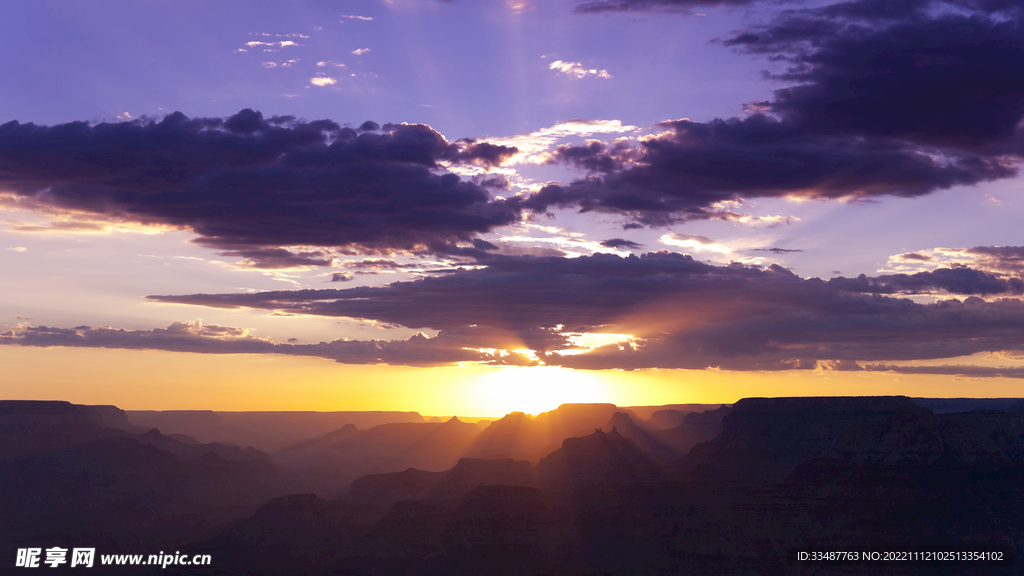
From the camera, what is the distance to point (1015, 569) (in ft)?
528

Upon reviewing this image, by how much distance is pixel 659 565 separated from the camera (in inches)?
7564

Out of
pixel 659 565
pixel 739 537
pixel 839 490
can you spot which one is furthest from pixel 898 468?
pixel 659 565

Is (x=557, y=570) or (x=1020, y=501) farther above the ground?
(x=1020, y=501)

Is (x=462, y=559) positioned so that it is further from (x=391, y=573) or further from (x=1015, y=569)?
(x=1015, y=569)

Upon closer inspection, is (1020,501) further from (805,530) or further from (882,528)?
(805,530)

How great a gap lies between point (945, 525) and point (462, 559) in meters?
108

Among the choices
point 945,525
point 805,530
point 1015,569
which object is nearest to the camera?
point 1015,569

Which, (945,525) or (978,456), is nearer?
(945,525)

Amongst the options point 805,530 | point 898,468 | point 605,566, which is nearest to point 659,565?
point 605,566

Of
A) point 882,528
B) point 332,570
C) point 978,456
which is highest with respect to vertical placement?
point 978,456

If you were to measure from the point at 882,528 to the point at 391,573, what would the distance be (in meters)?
112

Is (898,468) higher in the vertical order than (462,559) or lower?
higher

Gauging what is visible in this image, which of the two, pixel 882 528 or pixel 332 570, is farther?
pixel 332 570

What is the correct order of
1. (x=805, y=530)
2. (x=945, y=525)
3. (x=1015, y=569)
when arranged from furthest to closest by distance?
1. (x=805, y=530)
2. (x=945, y=525)
3. (x=1015, y=569)
